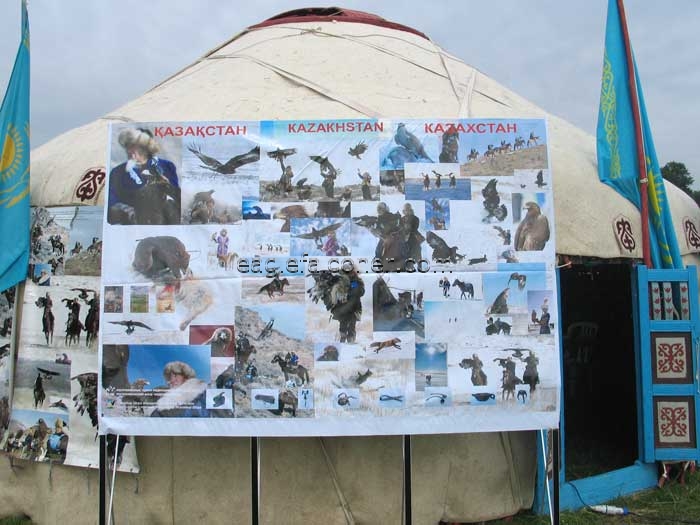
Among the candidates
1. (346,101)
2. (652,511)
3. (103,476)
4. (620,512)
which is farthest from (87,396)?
(652,511)

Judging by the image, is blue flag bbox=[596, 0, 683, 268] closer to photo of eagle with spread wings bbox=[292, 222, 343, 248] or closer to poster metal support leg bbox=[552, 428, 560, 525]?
poster metal support leg bbox=[552, 428, 560, 525]

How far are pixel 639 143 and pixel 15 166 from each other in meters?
3.48

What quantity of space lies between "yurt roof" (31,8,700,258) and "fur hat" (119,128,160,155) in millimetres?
571

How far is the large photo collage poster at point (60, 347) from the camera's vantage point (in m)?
3.31

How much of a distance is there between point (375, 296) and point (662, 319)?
78.1 inches

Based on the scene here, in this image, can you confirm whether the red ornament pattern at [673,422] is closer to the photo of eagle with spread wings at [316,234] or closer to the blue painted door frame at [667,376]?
the blue painted door frame at [667,376]

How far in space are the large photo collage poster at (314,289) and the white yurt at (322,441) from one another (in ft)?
1.50

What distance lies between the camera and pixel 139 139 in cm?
290

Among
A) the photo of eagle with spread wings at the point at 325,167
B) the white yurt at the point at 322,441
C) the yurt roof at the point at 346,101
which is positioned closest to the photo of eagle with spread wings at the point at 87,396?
the white yurt at the point at 322,441

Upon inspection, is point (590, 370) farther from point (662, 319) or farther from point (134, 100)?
point (134, 100)

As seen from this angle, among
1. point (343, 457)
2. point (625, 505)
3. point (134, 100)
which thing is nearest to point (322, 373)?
point (343, 457)

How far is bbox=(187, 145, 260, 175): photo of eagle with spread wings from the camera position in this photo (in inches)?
114

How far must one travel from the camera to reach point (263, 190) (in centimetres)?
290

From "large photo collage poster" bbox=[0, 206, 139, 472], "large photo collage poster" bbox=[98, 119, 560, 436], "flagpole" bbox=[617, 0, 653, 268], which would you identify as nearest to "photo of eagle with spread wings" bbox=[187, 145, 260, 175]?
"large photo collage poster" bbox=[98, 119, 560, 436]
